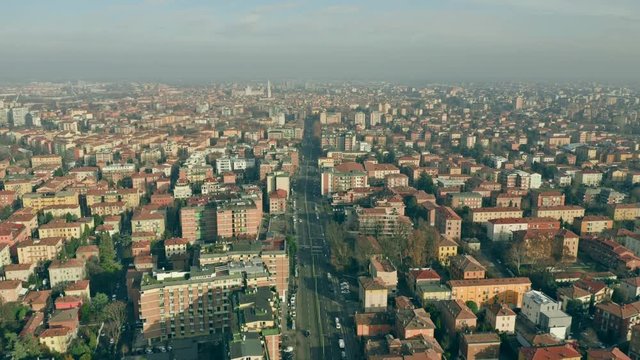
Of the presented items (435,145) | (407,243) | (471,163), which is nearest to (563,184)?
(471,163)

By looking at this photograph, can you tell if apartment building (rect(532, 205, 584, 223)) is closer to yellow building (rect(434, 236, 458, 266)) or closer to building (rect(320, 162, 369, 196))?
yellow building (rect(434, 236, 458, 266))

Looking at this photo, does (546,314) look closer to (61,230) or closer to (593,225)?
(593,225)

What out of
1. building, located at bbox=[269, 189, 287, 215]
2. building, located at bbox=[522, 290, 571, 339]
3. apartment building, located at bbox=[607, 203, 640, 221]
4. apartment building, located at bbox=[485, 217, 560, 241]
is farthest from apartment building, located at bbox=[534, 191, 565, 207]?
building, located at bbox=[269, 189, 287, 215]

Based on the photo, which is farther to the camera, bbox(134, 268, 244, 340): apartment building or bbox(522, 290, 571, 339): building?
bbox(522, 290, 571, 339): building

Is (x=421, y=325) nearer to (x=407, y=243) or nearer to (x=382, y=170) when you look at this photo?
(x=407, y=243)

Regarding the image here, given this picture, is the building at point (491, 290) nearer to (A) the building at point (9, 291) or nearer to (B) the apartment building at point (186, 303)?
(B) the apartment building at point (186, 303)
